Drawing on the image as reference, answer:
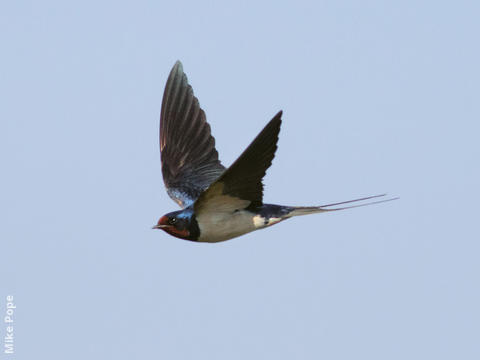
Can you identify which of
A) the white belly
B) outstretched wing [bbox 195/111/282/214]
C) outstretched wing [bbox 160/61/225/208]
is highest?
outstretched wing [bbox 160/61/225/208]

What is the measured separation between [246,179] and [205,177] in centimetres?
219

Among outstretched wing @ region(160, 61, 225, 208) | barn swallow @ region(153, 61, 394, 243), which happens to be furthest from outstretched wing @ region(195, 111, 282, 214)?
outstretched wing @ region(160, 61, 225, 208)

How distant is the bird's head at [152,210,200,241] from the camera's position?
785cm

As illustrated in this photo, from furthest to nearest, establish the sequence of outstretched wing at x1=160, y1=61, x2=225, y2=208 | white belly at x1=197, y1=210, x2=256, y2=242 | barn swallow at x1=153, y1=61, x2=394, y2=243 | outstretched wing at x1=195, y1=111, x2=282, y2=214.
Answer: outstretched wing at x1=160, y1=61, x2=225, y2=208 < white belly at x1=197, y1=210, x2=256, y2=242 < barn swallow at x1=153, y1=61, x2=394, y2=243 < outstretched wing at x1=195, y1=111, x2=282, y2=214

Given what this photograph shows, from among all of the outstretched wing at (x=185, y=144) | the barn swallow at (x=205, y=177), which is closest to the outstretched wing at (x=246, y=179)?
the barn swallow at (x=205, y=177)

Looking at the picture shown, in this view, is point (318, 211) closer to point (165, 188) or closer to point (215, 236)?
point (215, 236)

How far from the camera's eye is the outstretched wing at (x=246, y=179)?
6676mm

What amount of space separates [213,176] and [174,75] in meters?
1.12

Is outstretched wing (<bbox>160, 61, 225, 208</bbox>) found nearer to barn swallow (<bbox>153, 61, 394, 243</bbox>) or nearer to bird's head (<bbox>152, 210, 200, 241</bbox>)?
barn swallow (<bbox>153, 61, 394, 243</bbox>)

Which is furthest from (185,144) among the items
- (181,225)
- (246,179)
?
(246,179)

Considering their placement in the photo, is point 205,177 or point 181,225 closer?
point 181,225

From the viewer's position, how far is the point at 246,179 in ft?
24.0

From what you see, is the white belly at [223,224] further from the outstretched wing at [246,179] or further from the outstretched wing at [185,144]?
the outstretched wing at [185,144]

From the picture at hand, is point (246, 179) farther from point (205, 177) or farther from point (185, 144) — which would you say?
point (185, 144)
